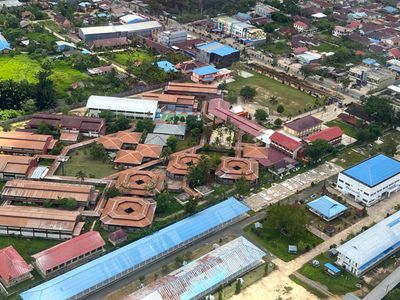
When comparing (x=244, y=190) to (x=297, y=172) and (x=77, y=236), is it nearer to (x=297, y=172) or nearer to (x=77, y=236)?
(x=297, y=172)

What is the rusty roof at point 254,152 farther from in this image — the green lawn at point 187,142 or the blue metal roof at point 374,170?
the blue metal roof at point 374,170

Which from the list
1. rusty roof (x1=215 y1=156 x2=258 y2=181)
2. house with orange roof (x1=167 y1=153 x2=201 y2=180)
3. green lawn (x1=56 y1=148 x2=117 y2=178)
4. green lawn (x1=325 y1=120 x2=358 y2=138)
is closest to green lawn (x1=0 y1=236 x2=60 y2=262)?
green lawn (x1=56 y1=148 x2=117 y2=178)

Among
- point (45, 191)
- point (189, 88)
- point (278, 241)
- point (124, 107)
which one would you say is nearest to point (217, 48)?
point (189, 88)

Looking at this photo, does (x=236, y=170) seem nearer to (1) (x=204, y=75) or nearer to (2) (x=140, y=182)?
(2) (x=140, y=182)

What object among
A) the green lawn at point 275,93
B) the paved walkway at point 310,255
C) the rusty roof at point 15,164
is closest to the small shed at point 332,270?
the paved walkway at point 310,255

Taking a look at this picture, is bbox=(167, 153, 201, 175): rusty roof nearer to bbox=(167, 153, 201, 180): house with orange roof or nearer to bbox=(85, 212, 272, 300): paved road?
bbox=(167, 153, 201, 180): house with orange roof

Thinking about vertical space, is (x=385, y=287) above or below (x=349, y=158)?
above

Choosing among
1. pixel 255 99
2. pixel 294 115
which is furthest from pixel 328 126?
pixel 255 99
